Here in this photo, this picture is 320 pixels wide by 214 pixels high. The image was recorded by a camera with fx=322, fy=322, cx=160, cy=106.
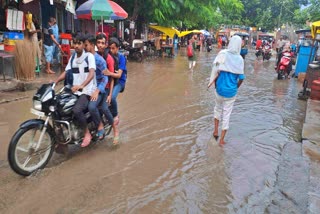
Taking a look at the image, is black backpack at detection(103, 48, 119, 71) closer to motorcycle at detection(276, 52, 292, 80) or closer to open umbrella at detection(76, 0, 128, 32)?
open umbrella at detection(76, 0, 128, 32)

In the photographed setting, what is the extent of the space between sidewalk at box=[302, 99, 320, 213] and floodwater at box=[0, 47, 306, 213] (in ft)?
0.90

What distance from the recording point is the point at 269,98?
9.52 metres

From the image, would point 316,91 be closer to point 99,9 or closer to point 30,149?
point 99,9

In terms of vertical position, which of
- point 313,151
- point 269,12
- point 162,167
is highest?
point 269,12

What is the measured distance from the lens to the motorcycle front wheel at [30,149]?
364 cm

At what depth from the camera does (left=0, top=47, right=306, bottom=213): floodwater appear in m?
3.44

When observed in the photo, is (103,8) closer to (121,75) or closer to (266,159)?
(121,75)

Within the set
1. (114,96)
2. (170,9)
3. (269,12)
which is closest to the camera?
(114,96)

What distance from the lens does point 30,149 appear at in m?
3.93

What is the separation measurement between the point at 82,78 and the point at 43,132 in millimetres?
897

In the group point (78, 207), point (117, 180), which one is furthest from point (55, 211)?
point (117, 180)

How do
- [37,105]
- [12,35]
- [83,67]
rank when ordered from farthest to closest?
[12,35] < [83,67] < [37,105]

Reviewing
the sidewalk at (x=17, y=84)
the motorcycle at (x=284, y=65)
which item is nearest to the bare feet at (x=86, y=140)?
the sidewalk at (x=17, y=84)

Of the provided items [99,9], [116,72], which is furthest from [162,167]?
[99,9]
